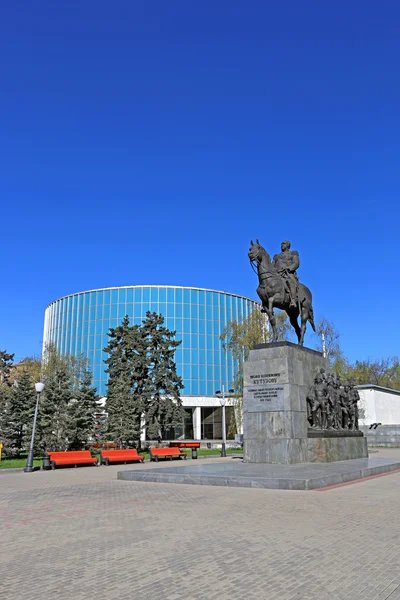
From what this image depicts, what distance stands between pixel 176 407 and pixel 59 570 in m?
35.7

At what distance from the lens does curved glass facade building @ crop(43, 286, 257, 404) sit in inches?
2857

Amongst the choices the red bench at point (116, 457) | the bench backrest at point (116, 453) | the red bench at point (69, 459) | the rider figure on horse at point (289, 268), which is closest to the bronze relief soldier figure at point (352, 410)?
the rider figure on horse at point (289, 268)

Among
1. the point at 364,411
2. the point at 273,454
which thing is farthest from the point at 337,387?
the point at 364,411

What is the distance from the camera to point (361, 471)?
1460cm

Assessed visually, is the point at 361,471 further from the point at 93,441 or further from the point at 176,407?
the point at 176,407

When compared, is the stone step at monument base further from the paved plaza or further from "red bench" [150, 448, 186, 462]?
"red bench" [150, 448, 186, 462]

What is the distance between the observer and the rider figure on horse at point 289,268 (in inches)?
754

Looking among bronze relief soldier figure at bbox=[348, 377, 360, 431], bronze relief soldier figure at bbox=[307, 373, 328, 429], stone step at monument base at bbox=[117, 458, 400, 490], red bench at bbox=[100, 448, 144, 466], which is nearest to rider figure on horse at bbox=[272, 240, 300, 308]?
bronze relief soldier figure at bbox=[307, 373, 328, 429]

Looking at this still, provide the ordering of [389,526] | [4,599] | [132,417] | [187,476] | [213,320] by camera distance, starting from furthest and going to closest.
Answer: [213,320] < [132,417] < [187,476] < [389,526] < [4,599]

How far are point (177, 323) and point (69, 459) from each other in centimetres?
5051

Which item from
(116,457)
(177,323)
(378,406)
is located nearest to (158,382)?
(116,457)

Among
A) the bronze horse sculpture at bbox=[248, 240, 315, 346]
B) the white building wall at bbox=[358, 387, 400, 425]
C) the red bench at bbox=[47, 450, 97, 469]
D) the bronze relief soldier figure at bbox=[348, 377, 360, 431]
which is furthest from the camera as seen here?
the white building wall at bbox=[358, 387, 400, 425]

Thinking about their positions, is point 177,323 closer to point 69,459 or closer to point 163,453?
point 163,453

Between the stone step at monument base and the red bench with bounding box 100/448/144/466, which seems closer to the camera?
the stone step at monument base
